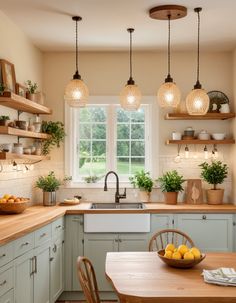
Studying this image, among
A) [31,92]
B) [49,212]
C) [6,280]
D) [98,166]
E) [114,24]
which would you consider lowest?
[6,280]

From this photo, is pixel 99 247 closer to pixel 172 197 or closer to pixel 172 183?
pixel 172 197

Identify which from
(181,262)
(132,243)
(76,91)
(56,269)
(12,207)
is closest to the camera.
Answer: (181,262)

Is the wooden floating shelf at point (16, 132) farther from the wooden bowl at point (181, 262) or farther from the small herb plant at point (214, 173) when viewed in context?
the small herb plant at point (214, 173)

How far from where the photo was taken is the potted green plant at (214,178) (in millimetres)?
5242

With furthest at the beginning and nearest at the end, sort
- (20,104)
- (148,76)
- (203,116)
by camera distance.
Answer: (148,76), (203,116), (20,104)

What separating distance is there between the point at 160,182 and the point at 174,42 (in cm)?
170

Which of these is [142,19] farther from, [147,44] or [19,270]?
[19,270]

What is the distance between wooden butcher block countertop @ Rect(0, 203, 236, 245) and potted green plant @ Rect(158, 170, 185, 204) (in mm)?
110

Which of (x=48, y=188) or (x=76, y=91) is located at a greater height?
(x=76, y=91)

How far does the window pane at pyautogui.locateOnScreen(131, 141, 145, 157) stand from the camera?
18.6ft

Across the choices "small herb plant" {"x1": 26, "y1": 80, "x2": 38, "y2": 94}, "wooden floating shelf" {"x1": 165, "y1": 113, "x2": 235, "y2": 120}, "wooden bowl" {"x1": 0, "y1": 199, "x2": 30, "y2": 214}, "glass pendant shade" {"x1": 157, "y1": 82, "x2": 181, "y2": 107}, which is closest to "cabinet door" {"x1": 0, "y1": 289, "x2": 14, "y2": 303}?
"wooden bowl" {"x1": 0, "y1": 199, "x2": 30, "y2": 214}

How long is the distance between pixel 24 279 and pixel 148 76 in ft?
10.2

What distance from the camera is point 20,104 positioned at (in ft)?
14.0

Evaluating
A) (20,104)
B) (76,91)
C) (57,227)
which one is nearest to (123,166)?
(57,227)
